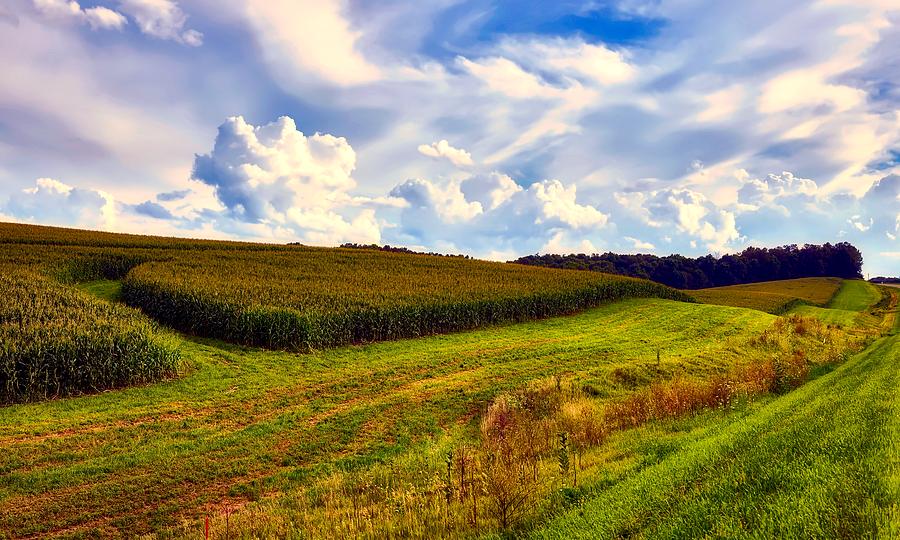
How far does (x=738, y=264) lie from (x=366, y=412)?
161 meters

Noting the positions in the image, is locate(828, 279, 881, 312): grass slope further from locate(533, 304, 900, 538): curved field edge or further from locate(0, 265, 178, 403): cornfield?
locate(0, 265, 178, 403): cornfield

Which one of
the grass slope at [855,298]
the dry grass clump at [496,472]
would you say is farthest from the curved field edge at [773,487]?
the grass slope at [855,298]

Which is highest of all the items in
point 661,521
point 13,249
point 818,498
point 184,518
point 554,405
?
point 13,249

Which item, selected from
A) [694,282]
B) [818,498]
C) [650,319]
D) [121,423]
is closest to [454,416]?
[121,423]

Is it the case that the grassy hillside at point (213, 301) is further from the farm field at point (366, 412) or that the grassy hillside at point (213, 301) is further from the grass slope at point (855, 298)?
the grass slope at point (855, 298)

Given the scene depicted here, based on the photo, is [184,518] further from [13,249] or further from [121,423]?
[13,249]

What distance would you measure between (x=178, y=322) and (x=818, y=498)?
103 ft

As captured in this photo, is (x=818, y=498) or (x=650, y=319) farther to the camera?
(x=650, y=319)

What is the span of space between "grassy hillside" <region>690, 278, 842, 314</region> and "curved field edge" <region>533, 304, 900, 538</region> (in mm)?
65949

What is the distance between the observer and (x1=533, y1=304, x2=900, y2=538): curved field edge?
4.56 metres

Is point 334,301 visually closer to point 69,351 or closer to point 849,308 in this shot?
point 69,351

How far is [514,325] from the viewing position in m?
38.7

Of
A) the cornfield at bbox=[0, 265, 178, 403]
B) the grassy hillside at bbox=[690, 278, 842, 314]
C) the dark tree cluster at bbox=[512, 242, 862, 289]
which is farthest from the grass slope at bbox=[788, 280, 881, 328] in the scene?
the cornfield at bbox=[0, 265, 178, 403]

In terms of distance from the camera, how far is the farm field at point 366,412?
336 inches
